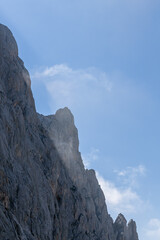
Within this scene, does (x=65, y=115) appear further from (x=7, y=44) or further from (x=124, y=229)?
(x=124, y=229)

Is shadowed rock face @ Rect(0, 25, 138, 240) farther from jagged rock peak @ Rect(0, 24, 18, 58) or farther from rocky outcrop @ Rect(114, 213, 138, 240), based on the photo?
rocky outcrop @ Rect(114, 213, 138, 240)

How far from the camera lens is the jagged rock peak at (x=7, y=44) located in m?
61.1

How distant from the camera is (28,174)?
4581 centimetres

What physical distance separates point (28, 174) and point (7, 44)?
100ft

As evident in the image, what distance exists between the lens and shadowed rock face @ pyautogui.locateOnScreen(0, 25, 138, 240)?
123ft

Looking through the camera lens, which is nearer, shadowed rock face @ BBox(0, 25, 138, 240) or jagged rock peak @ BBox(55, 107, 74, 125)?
shadowed rock face @ BBox(0, 25, 138, 240)

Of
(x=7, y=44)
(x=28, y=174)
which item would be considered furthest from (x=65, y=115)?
(x=28, y=174)

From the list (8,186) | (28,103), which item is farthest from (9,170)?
(28,103)

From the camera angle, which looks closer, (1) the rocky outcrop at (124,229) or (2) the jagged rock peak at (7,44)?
(2) the jagged rock peak at (7,44)

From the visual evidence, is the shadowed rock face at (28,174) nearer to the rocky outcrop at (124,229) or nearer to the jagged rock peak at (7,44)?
the jagged rock peak at (7,44)

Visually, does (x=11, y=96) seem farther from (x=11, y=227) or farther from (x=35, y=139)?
(x=11, y=227)

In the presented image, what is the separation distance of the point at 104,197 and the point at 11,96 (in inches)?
3025

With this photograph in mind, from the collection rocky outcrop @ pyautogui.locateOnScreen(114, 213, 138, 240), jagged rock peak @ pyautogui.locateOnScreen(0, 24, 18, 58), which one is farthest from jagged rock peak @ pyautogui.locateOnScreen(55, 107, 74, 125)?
rocky outcrop @ pyautogui.locateOnScreen(114, 213, 138, 240)

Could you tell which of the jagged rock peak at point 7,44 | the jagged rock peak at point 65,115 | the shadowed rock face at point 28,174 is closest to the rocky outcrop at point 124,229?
the shadowed rock face at point 28,174
